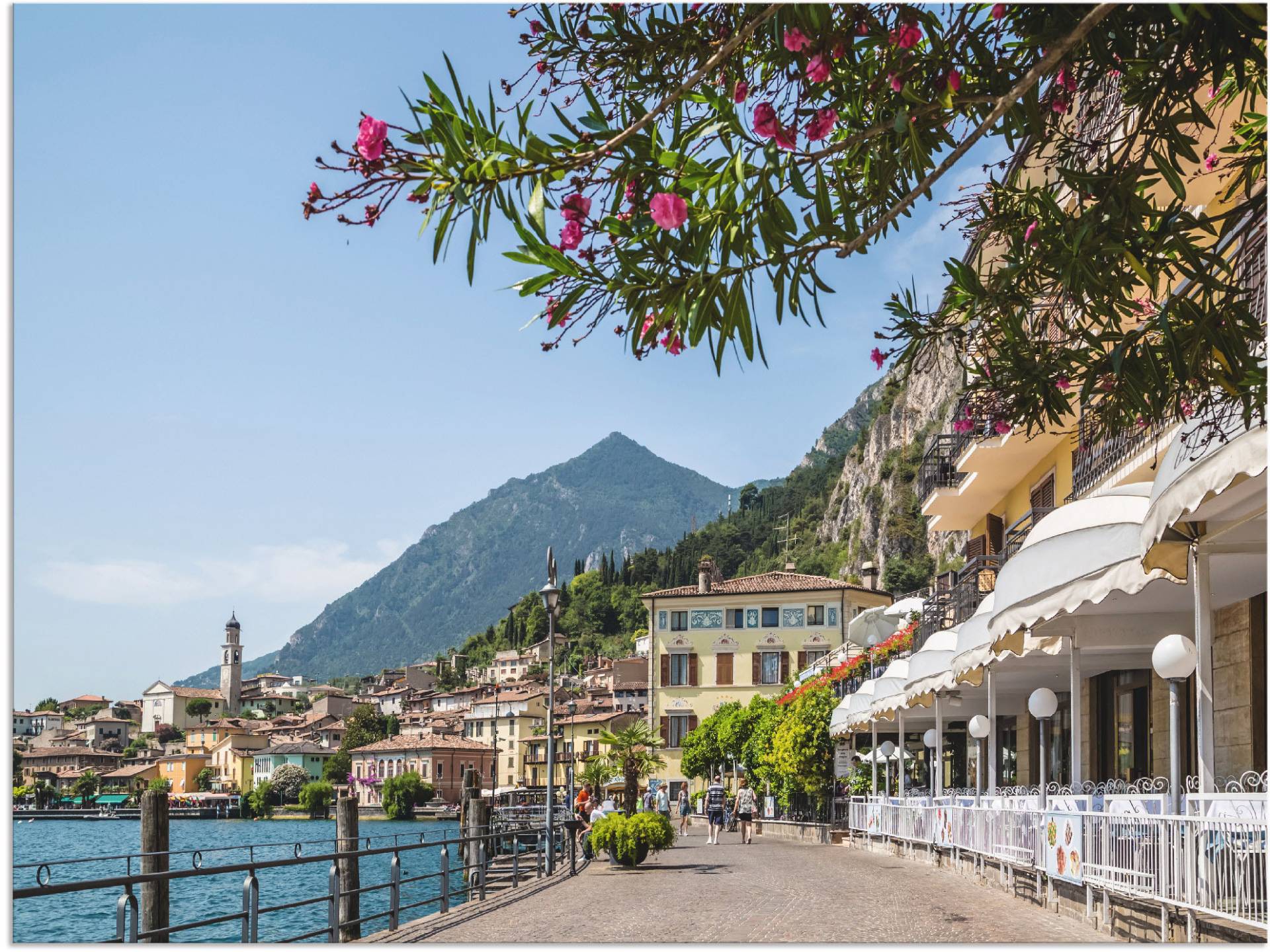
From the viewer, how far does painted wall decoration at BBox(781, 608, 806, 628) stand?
56.0 metres

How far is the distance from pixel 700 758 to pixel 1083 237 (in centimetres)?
4596

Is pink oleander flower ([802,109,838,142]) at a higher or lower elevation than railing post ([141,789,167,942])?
higher

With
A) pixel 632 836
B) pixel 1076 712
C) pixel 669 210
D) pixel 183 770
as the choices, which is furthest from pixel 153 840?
pixel 183 770

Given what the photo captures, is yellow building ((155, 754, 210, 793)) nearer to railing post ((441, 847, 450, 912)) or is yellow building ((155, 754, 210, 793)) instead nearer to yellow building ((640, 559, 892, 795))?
yellow building ((640, 559, 892, 795))

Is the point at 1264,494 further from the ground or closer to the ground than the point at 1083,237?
closer to the ground

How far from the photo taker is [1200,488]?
6.48m

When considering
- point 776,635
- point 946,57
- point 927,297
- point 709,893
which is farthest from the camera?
point 776,635

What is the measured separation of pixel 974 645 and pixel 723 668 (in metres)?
43.5

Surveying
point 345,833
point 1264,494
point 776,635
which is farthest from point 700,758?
point 1264,494

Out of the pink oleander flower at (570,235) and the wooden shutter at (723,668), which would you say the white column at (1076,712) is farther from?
the wooden shutter at (723,668)

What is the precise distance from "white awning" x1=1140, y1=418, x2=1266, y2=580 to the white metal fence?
158 cm

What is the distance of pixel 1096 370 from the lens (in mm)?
4973

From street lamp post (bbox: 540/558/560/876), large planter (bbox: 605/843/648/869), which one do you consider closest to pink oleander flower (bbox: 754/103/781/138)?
street lamp post (bbox: 540/558/560/876)

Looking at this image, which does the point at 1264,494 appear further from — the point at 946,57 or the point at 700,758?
the point at 700,758
